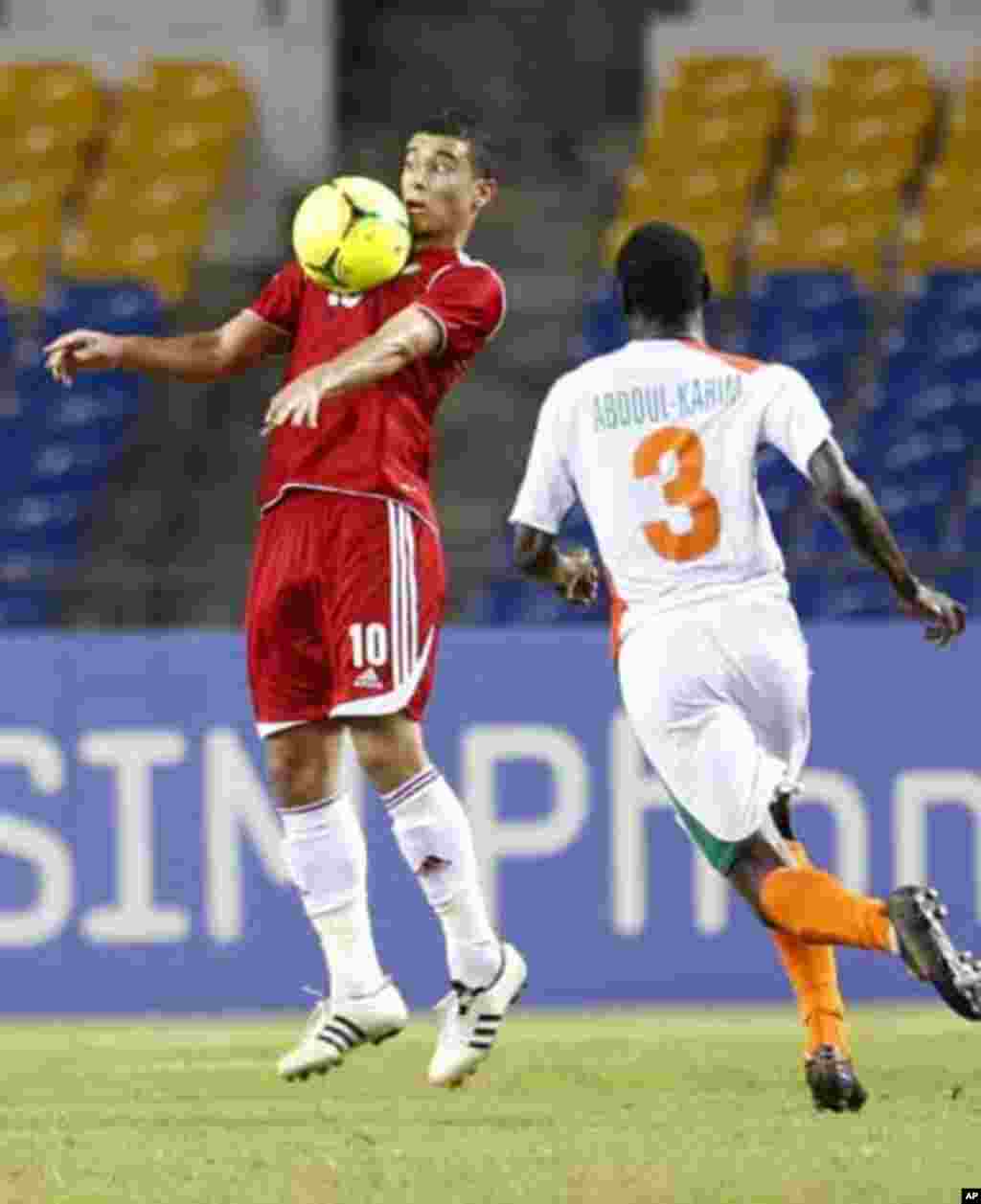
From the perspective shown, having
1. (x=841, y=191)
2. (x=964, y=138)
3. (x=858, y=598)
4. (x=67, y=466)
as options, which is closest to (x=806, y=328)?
(x=841, y=191)

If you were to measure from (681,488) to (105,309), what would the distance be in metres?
10.9

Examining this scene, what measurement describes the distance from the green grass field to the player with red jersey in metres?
0.26

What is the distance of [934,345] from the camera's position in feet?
60.8

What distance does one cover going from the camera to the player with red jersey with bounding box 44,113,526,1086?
383 inches

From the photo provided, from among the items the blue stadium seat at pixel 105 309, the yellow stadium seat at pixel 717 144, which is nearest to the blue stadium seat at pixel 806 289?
the yellow stadium seat at pixel 717 144

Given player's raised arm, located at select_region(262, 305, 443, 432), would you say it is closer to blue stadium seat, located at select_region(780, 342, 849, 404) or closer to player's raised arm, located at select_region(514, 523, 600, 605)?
player's raised arm, located at select_region(514, 523, 600, 605)

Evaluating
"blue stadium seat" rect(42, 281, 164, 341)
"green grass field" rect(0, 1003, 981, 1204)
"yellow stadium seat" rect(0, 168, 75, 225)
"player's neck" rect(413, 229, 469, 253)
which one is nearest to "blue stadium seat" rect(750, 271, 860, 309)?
"blue stadium seat" rect(42, 281, 164, 341)

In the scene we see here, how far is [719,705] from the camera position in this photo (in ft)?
29.1

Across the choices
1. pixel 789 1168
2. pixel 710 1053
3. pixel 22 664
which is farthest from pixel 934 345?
pixel 789 1168

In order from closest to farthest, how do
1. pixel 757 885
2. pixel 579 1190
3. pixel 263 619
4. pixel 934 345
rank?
pixel 579 1190 → pixel 757 885 → pixel 263 619 → pixel 934 345

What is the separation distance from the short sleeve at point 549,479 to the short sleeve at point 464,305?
64 centimetres

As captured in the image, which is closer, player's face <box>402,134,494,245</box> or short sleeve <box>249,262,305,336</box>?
player's face <box>402,134,494,245</box>

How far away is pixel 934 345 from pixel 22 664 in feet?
19.9

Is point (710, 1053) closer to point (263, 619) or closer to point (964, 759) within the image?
point (263, 619)
